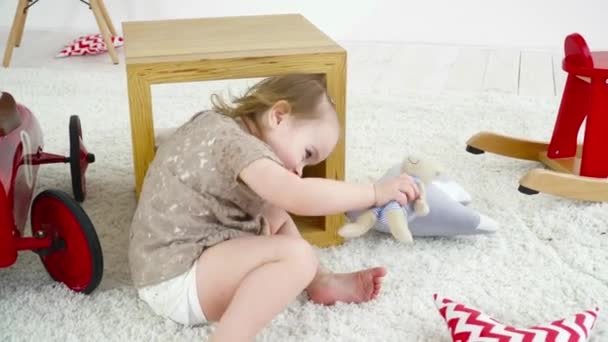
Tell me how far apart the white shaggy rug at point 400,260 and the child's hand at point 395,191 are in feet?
0.61

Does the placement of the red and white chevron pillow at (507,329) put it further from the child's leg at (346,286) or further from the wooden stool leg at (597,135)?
the wooden stool leg at (597,135)

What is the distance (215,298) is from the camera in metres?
0.97

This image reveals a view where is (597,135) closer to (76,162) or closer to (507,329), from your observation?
(507,329)

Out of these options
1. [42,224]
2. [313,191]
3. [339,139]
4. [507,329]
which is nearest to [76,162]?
[42,224]

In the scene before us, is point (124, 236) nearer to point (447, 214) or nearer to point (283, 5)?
point (447, 214)

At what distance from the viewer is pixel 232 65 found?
3.77 ft

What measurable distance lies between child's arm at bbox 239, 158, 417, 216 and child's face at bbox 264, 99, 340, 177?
72 mm

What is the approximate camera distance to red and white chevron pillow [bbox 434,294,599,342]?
3.01 feet

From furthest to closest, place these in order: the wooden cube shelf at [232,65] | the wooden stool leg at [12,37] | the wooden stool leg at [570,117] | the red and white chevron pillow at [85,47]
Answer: the red and white chevron pillow at [85,47] → the wooden stool leg at [12,37] → the wooden stool leg at [570,117] → the wooden cube shelf at [232,65]

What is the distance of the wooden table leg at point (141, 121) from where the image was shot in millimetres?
1114

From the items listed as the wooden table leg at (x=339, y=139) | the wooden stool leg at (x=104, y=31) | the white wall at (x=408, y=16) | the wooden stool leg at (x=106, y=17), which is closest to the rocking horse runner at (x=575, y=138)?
the wooden table leg at (x=339, y=139)

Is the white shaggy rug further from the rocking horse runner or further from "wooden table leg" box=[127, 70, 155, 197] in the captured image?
"wooden table leg" box=[127, 70, 155, 197]

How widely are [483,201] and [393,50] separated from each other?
1.41m

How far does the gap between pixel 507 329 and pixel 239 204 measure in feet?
1.26
